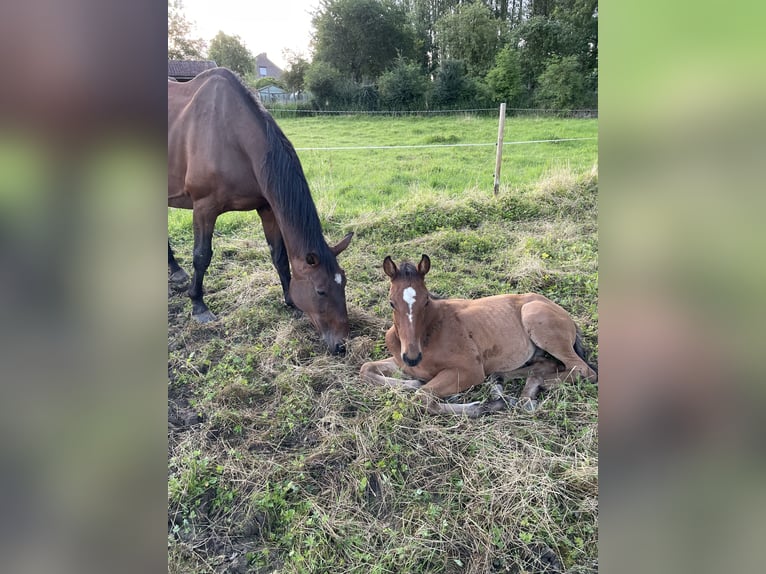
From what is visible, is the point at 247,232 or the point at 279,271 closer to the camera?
the point at 279,271

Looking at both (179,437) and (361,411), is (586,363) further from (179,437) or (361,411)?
(179,437)

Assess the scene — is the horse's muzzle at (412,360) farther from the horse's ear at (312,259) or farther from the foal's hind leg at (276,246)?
the foal's hind leg at (276,246)

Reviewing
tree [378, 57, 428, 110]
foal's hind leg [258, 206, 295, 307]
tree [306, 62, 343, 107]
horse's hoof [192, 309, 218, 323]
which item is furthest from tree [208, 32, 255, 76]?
horse's hoof [192, 309, 218, 323]

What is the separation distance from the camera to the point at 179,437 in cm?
284

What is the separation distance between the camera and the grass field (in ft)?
6.90

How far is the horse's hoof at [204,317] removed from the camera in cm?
438

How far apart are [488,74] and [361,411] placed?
6927 mm

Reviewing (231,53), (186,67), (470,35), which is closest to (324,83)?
(231,53)

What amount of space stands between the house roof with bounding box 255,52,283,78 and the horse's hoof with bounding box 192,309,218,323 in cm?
606

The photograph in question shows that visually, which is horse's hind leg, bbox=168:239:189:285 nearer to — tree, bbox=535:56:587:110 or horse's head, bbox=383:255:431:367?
horse's head, bbox=383:255:431:367

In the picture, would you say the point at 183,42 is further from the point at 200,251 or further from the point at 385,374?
the point at 385,374

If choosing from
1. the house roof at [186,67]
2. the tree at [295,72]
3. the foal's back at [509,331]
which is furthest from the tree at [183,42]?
the foal's back at [509,331]
